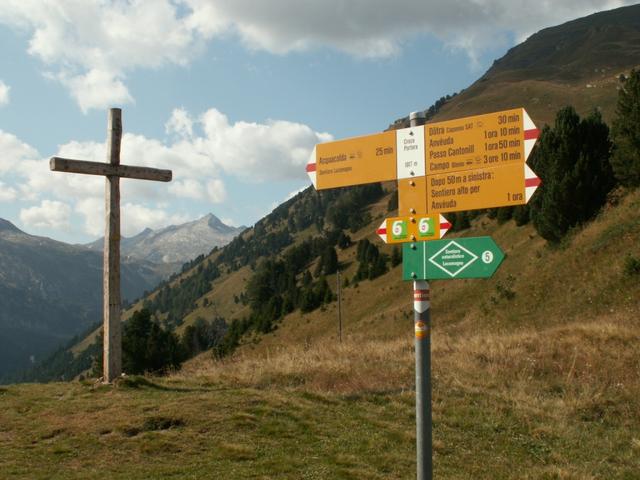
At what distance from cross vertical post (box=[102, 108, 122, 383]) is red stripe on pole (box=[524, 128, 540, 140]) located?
993 centimetres

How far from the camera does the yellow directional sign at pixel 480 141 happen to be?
15.2 ft

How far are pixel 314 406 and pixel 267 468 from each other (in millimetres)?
2876

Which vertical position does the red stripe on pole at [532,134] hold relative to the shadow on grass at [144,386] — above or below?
above

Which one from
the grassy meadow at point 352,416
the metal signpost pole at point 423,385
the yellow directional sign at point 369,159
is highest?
the yellow directional sign at point 369,159

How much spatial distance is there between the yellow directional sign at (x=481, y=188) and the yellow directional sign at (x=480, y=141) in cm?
6

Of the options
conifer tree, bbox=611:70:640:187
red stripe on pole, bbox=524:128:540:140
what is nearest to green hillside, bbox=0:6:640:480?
red stripe on pole, bbox=524:128:540:140

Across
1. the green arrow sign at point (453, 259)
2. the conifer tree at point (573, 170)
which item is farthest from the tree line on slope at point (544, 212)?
the green arrow sign at point (453, 259)

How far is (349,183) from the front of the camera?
552 cm

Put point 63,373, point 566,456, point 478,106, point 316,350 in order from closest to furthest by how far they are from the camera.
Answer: point 566,456 → point 316,350 → point 478,106 → point 63,373

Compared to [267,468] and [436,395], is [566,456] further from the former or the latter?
[267,468]

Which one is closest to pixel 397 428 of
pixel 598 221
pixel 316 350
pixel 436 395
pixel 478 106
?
pixel 436 395

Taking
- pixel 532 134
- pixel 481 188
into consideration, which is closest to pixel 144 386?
pixel 481 188

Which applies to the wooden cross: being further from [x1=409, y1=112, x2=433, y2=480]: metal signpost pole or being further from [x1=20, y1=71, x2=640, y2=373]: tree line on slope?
[x1=409, y1=112, x2=433, y2=480]: metal signpost pole

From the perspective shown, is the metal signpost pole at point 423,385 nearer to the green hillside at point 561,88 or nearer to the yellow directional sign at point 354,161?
the yellow directional sign at point 354,161
